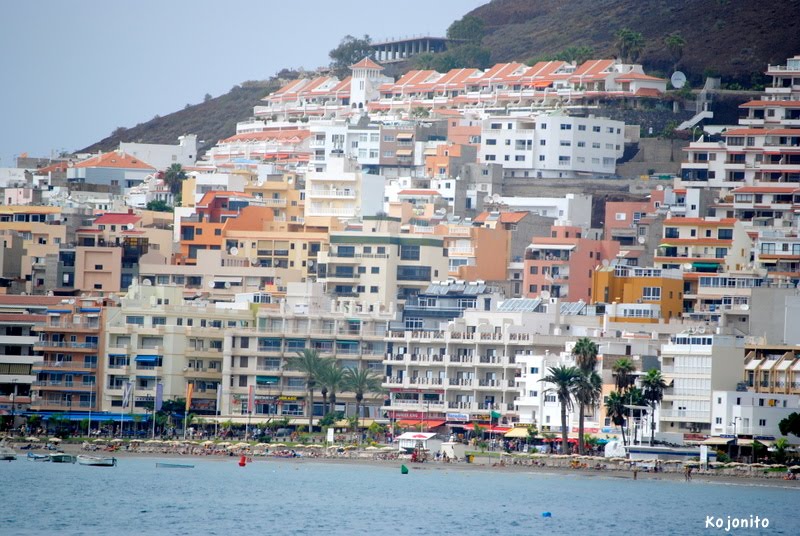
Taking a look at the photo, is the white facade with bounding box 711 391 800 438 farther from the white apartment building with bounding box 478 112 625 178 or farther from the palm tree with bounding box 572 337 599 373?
the white apartment building with bounding box 478 112 625 178

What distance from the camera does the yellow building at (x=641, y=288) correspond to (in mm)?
141875

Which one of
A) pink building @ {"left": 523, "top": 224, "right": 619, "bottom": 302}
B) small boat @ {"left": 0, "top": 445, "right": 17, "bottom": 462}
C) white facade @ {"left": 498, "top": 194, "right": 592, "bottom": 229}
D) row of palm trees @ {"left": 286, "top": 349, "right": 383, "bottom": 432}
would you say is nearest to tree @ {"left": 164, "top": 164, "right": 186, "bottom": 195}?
white facade @ {"left": 498, "top": 194, "right": 592, "bottom": 229}

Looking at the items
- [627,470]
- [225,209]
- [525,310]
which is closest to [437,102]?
[225,209]

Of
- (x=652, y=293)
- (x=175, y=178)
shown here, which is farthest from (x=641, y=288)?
(x=175, y=178)

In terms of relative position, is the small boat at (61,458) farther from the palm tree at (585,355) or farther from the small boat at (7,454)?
the palm tree at (585,355)

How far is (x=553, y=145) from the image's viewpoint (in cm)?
17138

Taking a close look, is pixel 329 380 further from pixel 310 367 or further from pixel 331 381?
pixel 310 367

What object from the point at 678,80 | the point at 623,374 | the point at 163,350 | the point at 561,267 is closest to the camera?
the point at 623,374

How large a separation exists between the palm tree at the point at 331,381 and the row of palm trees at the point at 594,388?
14396 mm

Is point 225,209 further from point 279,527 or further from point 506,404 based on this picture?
point 279,527

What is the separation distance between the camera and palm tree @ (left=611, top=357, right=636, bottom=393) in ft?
391

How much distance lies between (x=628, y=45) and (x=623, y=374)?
76752mm

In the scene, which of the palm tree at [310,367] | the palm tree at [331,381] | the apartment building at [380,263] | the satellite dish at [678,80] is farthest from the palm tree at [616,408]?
the satellite dish at [678,80]

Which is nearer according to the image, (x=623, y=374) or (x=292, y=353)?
(x=623, y=374)
